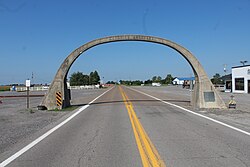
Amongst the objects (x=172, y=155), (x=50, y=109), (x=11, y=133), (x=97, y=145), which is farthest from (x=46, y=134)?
(x=50, y=109)

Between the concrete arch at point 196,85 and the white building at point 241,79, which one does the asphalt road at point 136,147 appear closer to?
the concrete arch at point 196,85

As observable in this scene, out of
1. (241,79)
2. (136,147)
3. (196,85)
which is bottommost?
(136,147)

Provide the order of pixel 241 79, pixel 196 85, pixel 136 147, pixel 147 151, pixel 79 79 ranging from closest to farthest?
pixel 147 151 < pixel 136 147 < pixel 196 85 < pixel 241 79 < pixel 79 79

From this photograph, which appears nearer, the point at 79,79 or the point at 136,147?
the point at 136,147

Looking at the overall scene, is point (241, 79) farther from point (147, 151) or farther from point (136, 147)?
point (147, 151)

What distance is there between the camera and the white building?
45375 millimetres

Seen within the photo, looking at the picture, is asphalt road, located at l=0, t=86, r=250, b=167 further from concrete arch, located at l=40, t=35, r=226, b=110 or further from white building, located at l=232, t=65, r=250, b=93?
white building, located at l=232, t=65, r=250, b=93

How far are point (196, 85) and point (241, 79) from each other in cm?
3162

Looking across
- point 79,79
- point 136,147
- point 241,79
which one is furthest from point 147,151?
point 79,79

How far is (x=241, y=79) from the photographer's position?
155ft

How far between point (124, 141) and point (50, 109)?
1199 cm

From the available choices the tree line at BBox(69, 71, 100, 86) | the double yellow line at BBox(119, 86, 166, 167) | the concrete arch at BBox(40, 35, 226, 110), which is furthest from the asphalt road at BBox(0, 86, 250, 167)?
the tree line at BBox(69, 71, 100, 86)

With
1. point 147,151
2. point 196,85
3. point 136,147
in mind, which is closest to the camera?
point 147,151

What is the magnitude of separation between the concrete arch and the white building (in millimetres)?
29514
